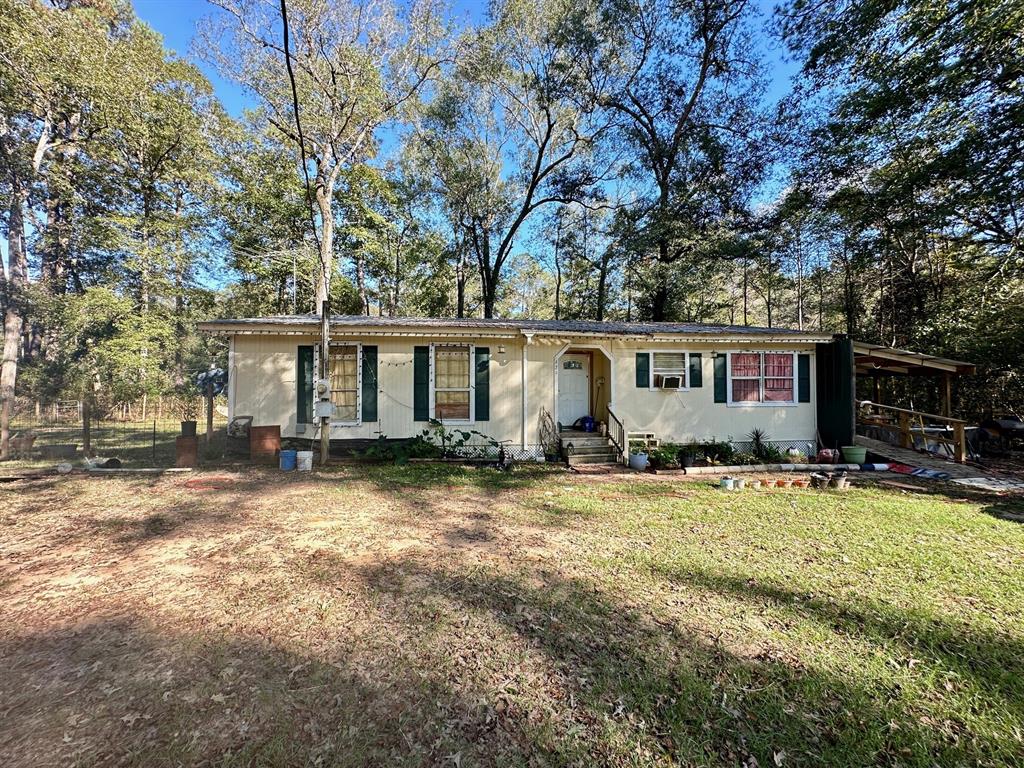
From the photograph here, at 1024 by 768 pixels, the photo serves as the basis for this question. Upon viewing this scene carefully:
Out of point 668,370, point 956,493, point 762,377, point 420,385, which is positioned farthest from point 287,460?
point 956,493

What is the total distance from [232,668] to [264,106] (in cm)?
1769

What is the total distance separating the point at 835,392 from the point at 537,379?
7.07 metres

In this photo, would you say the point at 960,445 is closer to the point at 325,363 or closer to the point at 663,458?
the point at 663,458

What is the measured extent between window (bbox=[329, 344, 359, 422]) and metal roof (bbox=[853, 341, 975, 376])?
11.3 metres

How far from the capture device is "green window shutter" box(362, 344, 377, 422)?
29.2ft

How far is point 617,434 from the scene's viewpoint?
9.42m

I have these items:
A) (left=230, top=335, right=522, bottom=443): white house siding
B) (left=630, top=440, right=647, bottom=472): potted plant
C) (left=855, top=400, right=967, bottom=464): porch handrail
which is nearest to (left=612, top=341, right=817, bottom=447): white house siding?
(left=630, top=440, right=647, bottom=472): potted plant

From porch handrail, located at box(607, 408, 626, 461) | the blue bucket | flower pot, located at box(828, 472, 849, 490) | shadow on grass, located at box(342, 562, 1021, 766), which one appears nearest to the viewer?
shadow on grass, located at box(342, 562, 1021, 766)

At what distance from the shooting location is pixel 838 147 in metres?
12.8

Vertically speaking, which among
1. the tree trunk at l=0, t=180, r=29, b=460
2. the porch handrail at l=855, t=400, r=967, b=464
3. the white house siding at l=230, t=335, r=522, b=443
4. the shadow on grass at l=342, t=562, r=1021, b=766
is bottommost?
the shadow on grass at l=342, t=562, r=1021, b=766

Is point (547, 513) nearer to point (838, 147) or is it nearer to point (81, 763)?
point (81, 763)

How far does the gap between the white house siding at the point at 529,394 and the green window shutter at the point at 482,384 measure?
13cm

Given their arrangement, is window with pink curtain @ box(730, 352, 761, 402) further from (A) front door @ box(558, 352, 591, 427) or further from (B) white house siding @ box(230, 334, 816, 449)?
(A) front door @ box(558, 352, 591, 427)

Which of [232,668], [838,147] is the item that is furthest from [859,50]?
[232,668]
